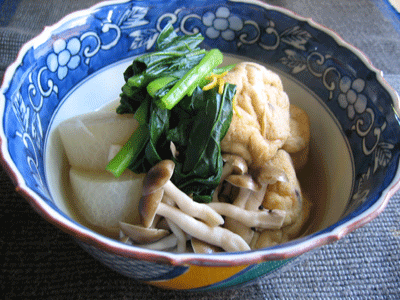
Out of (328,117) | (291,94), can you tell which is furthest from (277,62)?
(328,117)

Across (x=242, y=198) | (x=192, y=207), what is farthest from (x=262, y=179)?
(x=192, y=207)

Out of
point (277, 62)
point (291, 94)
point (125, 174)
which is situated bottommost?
point (125, 174)

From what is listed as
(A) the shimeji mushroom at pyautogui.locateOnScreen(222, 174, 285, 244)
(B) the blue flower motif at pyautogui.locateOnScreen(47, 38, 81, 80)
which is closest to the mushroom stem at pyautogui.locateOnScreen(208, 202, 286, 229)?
(A) the shimeji mushroom at pyautogui.locateOnScreen(222, 174, 285, 244)

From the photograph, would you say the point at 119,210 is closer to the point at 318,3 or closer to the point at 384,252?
the point at 384,252

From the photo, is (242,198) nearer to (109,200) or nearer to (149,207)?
(149,207)

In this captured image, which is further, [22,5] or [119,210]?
[22,5]
